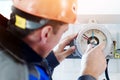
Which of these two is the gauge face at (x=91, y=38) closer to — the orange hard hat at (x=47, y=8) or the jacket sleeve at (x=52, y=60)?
the jacket sleeve at (x=52, y=60)

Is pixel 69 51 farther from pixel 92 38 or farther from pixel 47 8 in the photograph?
pixel 47 8

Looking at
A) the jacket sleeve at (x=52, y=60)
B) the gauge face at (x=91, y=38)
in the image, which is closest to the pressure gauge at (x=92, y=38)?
the gauge face at (x=91, y=38)

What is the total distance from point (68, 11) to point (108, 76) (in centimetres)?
79

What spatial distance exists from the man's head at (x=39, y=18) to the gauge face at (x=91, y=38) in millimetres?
279

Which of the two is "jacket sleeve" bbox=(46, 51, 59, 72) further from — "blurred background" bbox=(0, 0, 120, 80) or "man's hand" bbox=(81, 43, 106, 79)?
"blurred background" bbox=(0, 0, 120, 80)

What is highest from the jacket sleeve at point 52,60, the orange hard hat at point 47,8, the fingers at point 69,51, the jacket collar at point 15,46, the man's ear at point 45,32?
the orange hard hat at point 47,8

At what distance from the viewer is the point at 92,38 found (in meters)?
A: 1.02

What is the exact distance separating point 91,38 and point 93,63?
182mm

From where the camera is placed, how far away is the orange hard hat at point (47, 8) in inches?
26.9

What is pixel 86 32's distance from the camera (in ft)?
3.36

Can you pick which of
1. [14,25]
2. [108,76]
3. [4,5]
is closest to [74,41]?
[14,25]

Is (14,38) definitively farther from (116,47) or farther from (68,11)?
(116,47)

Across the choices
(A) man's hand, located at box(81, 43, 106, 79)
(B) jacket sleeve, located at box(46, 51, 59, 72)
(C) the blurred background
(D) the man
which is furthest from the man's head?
(C) the blurred background

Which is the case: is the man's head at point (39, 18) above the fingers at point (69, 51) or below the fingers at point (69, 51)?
above
